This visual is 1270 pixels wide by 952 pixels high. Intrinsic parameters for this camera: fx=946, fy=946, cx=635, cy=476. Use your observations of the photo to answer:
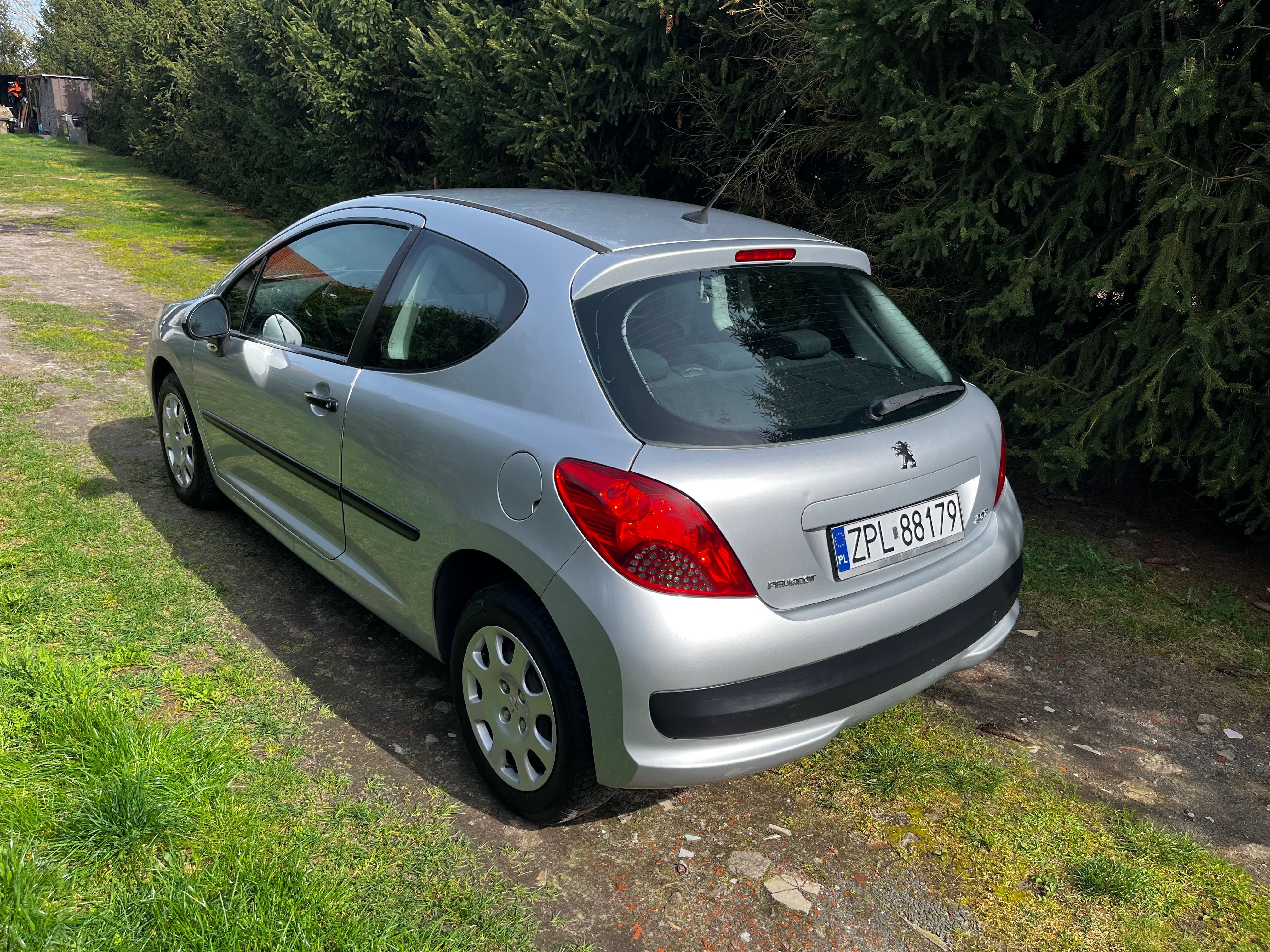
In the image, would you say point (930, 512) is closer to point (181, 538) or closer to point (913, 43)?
point (913, 43)

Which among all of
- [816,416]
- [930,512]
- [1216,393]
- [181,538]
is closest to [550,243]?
[816,416]

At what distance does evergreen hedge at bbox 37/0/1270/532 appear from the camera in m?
4.35

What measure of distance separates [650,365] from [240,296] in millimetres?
2631

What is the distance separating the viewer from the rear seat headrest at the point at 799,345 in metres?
2.77

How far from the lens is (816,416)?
2.63 metres

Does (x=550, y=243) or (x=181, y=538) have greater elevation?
(x=550, y=243)

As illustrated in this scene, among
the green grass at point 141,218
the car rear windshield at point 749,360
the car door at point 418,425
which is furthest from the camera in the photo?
the green grass at point 141,218

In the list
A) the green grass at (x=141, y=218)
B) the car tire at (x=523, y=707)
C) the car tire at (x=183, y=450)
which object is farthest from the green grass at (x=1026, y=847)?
the green grass at (x=141, y=218)

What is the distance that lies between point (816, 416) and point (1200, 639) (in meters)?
2.78

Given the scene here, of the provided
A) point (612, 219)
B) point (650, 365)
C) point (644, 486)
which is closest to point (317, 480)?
point (612, 219)

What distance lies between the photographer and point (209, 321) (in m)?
4.17

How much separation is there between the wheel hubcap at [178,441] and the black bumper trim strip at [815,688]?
348 cm

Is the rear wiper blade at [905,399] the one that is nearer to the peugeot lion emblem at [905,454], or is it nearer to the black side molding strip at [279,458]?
the peugeot lion emblem at [905,454]

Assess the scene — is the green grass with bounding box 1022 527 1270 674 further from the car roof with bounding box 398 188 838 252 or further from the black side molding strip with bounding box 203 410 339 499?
the black side molding strip with bounding box 203 410 339 499
